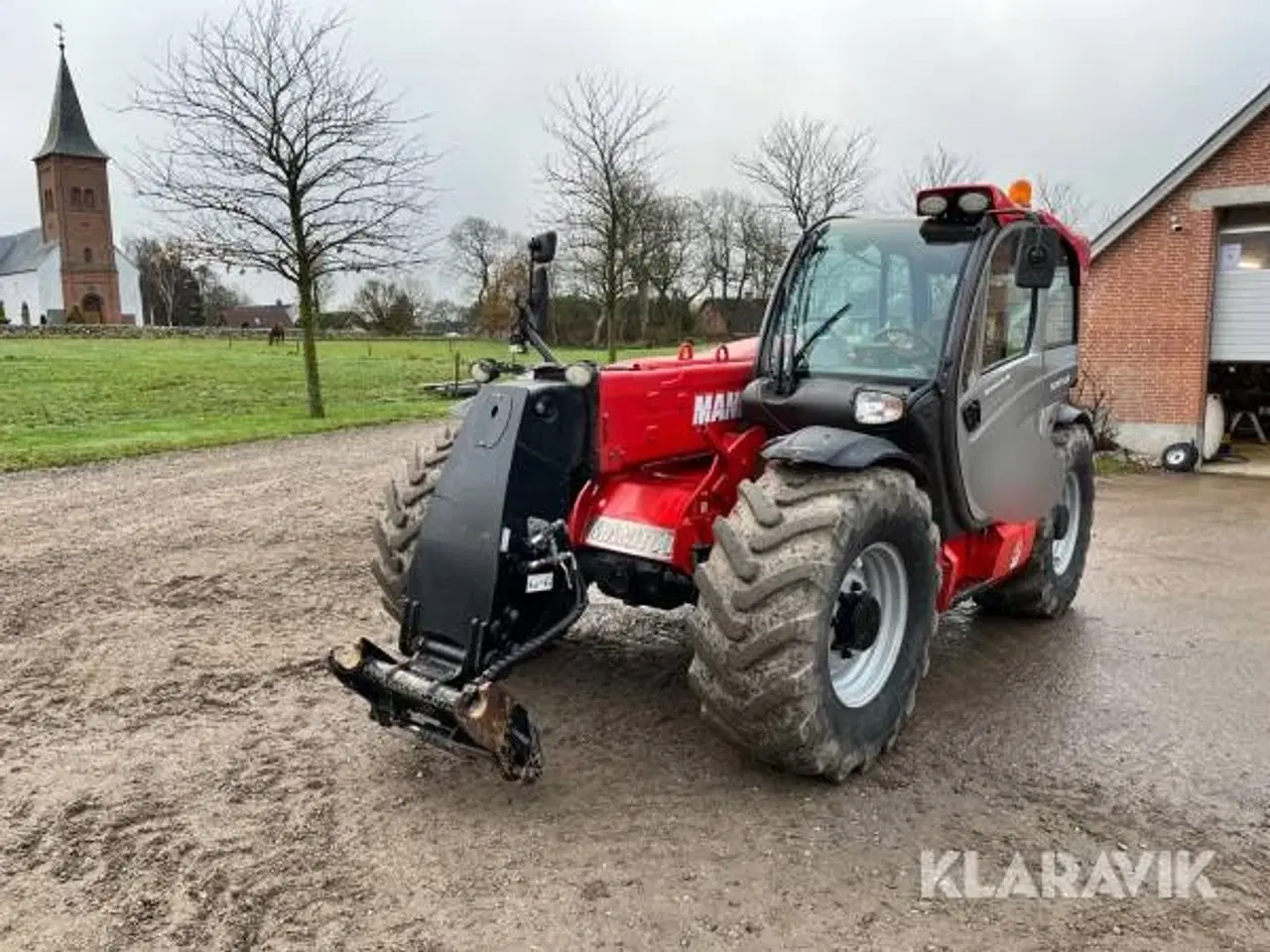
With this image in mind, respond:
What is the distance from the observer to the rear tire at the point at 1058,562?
242 inches

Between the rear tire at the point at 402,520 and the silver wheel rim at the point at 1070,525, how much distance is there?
397 centimetres

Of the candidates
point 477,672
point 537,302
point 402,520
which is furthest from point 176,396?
point 477,672

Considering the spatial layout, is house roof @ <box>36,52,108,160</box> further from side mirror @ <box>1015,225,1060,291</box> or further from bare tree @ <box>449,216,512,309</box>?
side mirror @ <box>1015,225,1060,291</box>

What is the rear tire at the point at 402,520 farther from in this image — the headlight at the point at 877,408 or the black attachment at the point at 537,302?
the headlight at the point at 877,408

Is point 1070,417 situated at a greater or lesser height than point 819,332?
lesser

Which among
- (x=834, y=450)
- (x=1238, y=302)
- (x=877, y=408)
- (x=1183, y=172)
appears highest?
(x=1183, y=172)

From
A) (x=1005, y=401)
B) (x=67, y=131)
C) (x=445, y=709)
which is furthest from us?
(x=67, y=131)

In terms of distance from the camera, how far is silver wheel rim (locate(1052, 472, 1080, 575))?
659cm

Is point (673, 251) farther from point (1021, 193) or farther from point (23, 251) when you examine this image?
point (23, 251)

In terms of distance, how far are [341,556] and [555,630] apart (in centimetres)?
440

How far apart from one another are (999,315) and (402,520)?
287 cm

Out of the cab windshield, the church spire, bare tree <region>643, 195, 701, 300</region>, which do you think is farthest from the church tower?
the cab windshield

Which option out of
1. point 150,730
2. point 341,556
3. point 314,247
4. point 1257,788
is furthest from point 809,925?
point 314,247

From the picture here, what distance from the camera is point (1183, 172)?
47.9 ft
